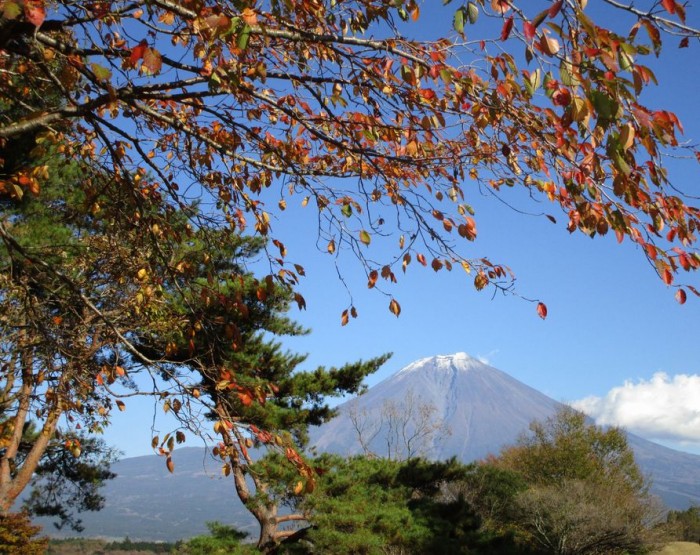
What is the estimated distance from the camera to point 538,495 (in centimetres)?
1842

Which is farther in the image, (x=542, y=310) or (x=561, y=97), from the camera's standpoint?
(x=542, y=310)

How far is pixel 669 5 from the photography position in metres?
1.81

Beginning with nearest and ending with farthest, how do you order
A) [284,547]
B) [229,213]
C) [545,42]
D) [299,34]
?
1. [545,42]
2. [299,34]
3. [229,213]
4. [284,547]

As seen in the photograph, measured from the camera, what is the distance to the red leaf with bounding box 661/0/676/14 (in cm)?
181

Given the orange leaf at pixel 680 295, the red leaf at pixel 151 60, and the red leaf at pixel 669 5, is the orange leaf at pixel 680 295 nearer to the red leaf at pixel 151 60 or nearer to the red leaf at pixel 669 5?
the red leaf at pixel 669 5

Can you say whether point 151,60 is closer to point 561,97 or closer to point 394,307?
point 561,97

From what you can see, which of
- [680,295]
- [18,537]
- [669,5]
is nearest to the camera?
[669,5]

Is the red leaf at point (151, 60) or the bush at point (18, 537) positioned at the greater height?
the red leaf at point (151, 60)

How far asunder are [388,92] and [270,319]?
37.4 ft

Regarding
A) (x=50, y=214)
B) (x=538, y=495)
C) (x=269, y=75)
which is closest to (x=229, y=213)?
(x=269, y=75)

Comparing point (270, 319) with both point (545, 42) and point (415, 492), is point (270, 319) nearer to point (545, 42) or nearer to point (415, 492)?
point (415, 492)

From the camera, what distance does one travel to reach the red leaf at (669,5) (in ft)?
5.93

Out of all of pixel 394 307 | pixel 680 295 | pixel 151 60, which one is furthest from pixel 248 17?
pixel 680 295

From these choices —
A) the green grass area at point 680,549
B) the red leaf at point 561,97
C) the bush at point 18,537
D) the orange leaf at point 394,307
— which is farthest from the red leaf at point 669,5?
the green grass area at point 680,549
